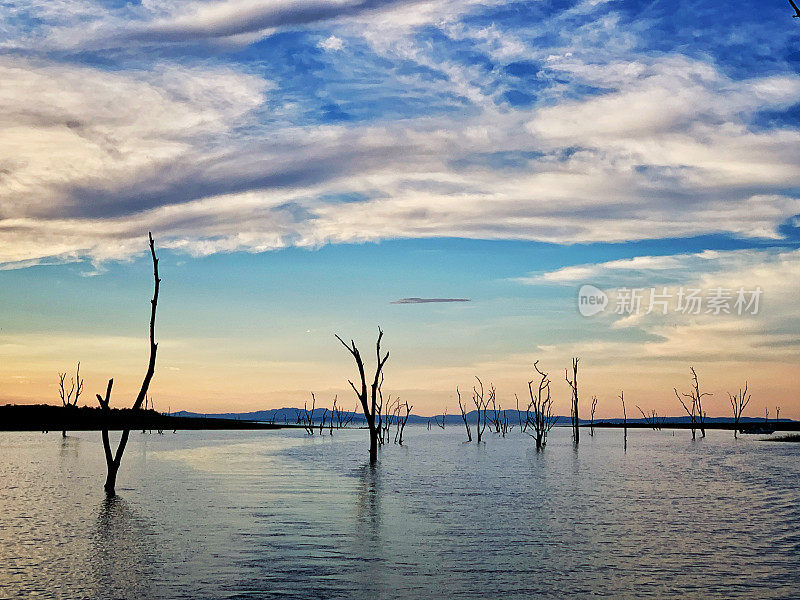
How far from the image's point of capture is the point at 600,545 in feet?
52.4

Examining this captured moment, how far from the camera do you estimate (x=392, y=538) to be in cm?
1647

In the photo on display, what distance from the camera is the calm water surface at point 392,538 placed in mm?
12016

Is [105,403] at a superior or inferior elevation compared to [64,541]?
superior

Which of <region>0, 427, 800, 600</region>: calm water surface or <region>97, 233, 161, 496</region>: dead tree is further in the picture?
<region>97, 233, 161, 496</region>: dead tree

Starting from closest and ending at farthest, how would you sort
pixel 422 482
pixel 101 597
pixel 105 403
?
pixel 101 597 < pixel 105 403 < pixel 422 482

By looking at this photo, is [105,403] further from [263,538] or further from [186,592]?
[186,592]

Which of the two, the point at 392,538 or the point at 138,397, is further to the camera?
the point at 138,397

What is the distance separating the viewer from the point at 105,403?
922 inches

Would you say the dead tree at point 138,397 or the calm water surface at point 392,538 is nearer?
the calm water surface at point 392,538

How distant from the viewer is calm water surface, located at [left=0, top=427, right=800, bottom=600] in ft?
39.4

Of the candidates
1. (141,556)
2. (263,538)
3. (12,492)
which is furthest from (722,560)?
(12,492)

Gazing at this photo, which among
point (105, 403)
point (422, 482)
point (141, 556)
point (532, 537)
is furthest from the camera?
point (422, 482)

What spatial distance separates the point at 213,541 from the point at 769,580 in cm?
1016

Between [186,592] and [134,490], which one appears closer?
[186,592]
